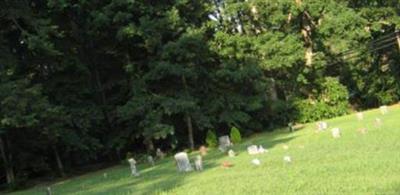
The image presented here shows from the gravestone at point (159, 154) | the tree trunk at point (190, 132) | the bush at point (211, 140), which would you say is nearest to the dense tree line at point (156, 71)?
the tree trunk at point (190, 132)

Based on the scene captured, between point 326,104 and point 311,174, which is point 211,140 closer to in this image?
point 326,104

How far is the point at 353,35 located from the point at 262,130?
326 inches

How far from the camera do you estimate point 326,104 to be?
133 feet

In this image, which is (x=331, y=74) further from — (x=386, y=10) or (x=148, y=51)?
(x=148, y=51)

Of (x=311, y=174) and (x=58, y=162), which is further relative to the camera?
(x=58, y=162)

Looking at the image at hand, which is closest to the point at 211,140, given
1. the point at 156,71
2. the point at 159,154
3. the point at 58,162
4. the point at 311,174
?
the point at 159,154

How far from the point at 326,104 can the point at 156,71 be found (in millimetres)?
13223

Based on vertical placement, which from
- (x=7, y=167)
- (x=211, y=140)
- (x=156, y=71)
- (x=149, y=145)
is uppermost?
(x=156, y=71)

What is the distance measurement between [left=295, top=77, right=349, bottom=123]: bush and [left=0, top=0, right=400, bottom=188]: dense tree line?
7 centimetres

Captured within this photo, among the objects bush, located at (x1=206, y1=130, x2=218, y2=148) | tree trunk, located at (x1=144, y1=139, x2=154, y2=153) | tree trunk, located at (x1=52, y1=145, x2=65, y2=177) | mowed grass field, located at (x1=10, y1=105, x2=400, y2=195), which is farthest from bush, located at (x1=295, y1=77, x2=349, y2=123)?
mowed grass field, located at (x1=10, y1=105, x2=400, y2=195)

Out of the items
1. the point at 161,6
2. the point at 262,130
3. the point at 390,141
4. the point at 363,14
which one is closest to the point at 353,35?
the point at 363,14

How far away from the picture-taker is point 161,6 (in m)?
33.0

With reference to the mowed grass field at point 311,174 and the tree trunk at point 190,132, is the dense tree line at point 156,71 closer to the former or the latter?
the tree trunk at point 190,132

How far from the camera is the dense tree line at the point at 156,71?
99.7 ft
